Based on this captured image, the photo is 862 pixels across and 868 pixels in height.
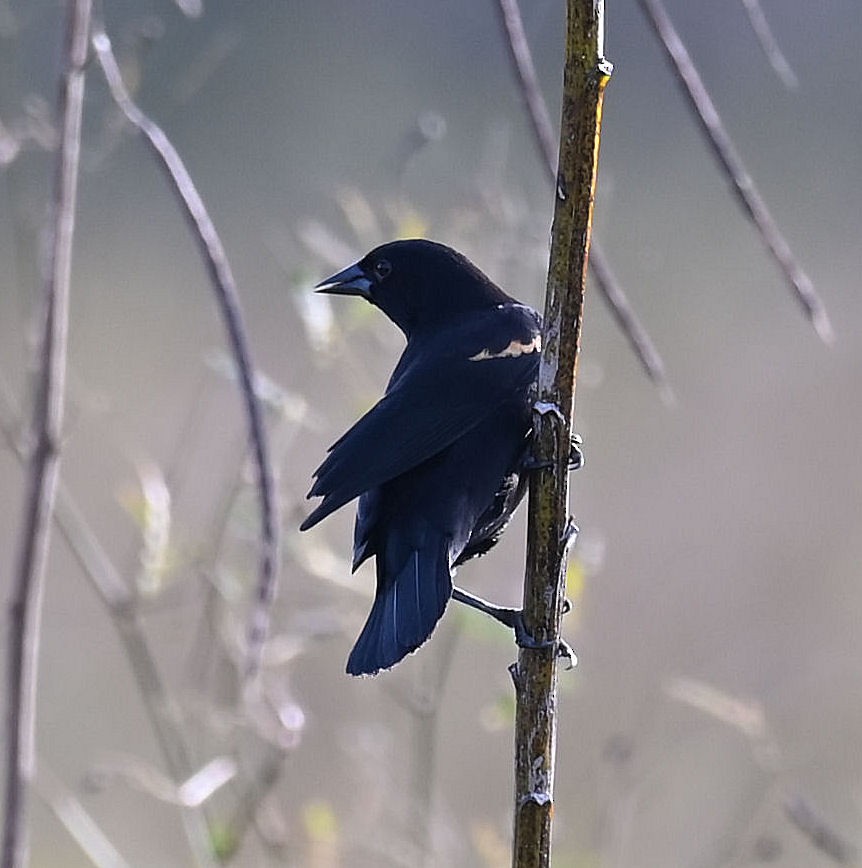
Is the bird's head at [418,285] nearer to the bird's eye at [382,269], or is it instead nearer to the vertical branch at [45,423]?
the bird's eye at [382,269]

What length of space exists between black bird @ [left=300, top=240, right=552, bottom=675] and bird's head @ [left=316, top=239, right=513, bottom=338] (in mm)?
197

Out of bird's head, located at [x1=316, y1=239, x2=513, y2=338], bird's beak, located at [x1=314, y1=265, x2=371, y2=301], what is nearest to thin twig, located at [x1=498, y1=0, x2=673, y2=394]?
bird's head, located at [x1=316, y1=239, x2=513, y2=338]

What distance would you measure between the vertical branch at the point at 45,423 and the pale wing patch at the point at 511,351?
1044 millimetres

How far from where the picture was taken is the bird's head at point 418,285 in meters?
3.76

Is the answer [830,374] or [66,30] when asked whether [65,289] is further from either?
[830,374]

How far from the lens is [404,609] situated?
2.98 m

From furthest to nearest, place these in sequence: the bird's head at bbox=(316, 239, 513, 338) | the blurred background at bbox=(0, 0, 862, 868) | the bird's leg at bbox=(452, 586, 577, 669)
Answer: the blurred background at bbox=(0, 0, 862, 868) → the bird's head at bbox=(316, 239, 513, 338) → the bird's leg at bbox=(452, 586, 577, 669)

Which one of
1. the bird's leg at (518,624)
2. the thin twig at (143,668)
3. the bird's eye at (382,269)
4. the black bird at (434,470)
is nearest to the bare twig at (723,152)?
the bird's leg at (518,624)

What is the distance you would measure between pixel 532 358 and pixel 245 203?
918 centimetres

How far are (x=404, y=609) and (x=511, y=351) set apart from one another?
618 millimetres

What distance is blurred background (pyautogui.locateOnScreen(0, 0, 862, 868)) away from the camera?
14.3 feet

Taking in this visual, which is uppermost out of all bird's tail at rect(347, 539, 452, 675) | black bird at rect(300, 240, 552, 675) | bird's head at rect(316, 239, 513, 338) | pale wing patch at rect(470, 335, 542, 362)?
bird's head at rect(316, 239, 513, 338)

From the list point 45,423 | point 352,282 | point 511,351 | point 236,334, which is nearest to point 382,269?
point 352,282

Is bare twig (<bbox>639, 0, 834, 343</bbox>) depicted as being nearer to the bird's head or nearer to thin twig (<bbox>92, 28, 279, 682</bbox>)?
thin twig (<bbox>92, 28, 279, 682</bbox>)
